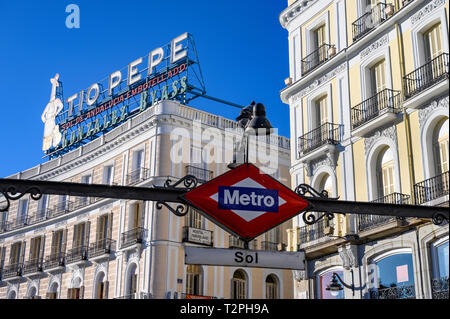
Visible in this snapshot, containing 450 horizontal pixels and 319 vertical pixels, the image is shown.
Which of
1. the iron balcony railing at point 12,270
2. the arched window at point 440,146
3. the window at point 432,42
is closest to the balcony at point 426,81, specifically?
the window at point 432,42

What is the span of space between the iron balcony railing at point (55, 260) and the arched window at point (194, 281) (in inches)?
370

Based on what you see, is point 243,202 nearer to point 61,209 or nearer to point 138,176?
point 138,176

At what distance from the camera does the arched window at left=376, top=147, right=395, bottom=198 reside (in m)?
21.2

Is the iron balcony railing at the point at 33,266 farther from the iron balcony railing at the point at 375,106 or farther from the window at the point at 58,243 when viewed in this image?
the iron balcony railing at the point at 375,106

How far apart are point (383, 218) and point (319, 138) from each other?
5.05 m

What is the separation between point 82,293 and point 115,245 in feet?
12.7

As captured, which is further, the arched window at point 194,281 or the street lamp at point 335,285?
the arched window at point 194,281

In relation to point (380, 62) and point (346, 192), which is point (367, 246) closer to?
point (346, 192)

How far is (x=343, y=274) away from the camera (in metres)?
22.4

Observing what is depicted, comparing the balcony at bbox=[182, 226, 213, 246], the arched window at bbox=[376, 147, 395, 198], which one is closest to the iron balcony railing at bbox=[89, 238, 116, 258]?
the balcony at bbox=[182, 226, 213, 246]

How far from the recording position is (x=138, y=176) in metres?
35.2

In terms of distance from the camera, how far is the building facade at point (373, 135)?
760 inches

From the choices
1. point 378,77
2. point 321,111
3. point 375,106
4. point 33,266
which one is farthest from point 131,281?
point 378,77

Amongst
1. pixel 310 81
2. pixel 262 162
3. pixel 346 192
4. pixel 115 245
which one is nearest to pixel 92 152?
pixel 115 245
